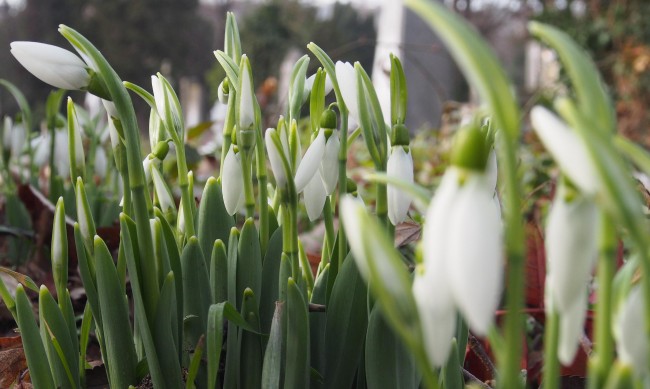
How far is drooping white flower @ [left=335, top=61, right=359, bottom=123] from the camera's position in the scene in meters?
0.60

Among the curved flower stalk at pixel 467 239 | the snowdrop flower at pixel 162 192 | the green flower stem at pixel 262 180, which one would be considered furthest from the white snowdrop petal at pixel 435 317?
the snowdrop flower at pixel 162 192

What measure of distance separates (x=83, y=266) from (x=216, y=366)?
0.51ft

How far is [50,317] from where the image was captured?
2.11 feet

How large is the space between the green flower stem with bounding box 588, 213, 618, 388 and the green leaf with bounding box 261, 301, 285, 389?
30 centimetres

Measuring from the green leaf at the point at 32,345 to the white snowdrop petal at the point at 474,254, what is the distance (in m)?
0.43

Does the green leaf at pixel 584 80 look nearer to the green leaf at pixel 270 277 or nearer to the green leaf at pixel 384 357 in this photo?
the green leaf at pixel 384 357

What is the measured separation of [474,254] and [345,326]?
37 cm

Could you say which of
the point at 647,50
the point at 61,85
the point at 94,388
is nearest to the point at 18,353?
the point at 94,388

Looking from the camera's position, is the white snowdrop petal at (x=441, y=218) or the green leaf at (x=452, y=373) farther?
the green leaf at (x=452, y=373)

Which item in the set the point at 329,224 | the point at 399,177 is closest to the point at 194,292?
the point at 329,224

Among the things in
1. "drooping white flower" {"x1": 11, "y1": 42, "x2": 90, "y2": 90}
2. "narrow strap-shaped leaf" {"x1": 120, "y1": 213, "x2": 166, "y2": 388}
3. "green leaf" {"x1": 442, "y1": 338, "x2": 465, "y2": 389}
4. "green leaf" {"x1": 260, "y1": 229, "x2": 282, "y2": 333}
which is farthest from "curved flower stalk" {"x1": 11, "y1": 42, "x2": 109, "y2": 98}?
"green leaf" {"x1": 442, "y1": 338, "x2": 465, "y2": 389}

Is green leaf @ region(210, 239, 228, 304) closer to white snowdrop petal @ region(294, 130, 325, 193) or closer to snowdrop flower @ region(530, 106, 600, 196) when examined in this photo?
white snowdrop petal @ region(294, 130, 325, 193)

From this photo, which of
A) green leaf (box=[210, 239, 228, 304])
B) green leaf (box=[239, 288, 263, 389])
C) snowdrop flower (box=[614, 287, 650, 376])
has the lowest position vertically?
green leaf (box=[239, 288, 263, 389])

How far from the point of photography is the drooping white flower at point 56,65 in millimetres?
568
